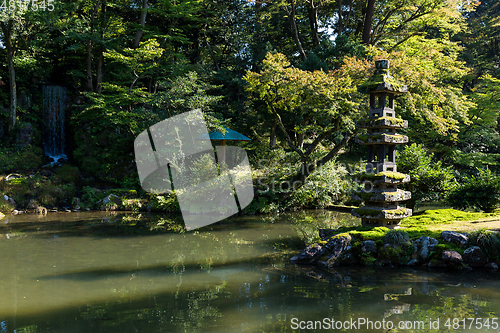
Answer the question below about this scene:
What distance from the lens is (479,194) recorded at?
26.3 feet

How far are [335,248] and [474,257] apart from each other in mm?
2364

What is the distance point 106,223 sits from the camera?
10961 mm

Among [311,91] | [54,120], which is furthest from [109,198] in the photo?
[311,91]

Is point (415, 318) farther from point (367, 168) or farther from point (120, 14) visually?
point (120, 14)

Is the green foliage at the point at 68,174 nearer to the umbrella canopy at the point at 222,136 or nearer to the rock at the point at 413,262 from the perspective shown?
the umbrella canopy at the point at 222,136

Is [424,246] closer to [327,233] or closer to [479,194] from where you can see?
[327,233]

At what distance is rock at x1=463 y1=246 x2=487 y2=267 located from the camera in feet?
20.0

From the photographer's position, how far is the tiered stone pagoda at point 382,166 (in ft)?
22.5

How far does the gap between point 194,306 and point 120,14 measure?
19.4 metres

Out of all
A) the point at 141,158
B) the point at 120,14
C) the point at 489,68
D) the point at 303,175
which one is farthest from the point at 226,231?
the point at 489,68

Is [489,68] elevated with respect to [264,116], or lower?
elevated

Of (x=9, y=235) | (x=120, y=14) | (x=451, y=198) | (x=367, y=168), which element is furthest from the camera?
(x=120, y=14)

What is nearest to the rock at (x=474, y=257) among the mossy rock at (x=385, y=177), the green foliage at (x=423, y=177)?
the mossy rock at (x=385, y=177)

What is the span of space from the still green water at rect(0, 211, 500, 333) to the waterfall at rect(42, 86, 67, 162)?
9.87m
